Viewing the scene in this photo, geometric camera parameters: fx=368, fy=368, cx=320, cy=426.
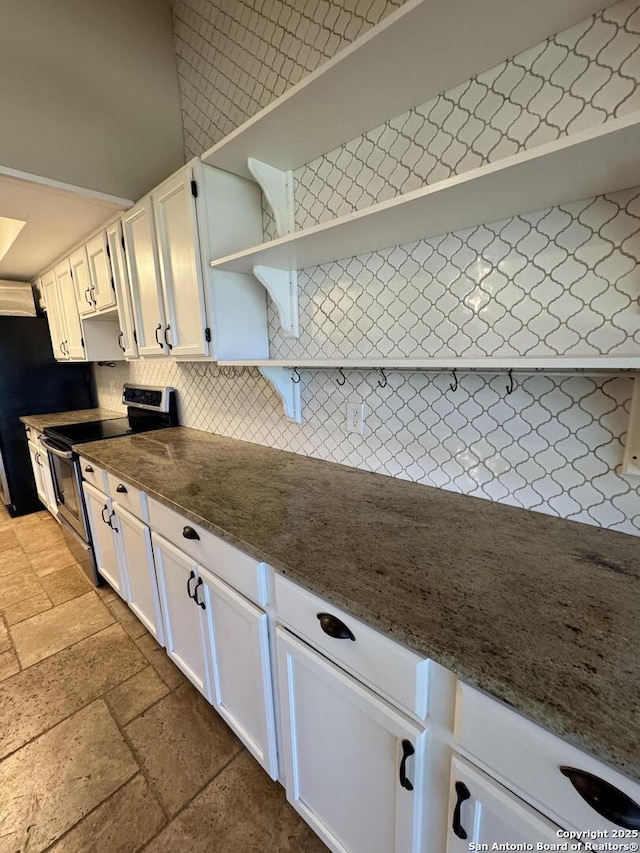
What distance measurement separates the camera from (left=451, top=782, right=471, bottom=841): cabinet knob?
618mm

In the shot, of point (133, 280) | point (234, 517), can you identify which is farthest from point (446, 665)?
point (133, 280)

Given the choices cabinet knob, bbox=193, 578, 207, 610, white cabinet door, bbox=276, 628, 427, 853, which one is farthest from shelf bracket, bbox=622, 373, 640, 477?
cabinet knob, bbox=193, 578, 207, 610

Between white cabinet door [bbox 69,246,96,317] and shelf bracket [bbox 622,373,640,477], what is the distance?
296 cm

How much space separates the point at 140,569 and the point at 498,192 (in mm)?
1918

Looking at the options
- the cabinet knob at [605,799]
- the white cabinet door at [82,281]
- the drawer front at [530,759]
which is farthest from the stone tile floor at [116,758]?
the white cabinet door at [82,281]

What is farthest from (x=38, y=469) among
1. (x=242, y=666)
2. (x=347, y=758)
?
(x=347, y=758)

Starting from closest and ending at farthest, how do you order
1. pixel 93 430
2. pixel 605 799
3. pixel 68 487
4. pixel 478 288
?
pixel 605 799, pixel 478 288, pixel 68 487, pixel 93 430

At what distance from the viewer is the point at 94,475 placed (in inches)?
77.0

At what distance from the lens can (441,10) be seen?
821 mm

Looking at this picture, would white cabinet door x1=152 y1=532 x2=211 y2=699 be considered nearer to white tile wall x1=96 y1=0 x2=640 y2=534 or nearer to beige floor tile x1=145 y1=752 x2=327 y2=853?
beige floor tile x1=145 y1=752 x2=327 y2=853

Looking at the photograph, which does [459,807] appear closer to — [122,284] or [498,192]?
[498,192]

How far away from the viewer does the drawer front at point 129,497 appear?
152 centimetres

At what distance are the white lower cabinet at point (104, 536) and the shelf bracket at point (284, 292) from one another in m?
1.24

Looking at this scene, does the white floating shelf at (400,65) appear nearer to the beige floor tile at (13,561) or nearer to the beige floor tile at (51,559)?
the beige floor tile at (51,559)
